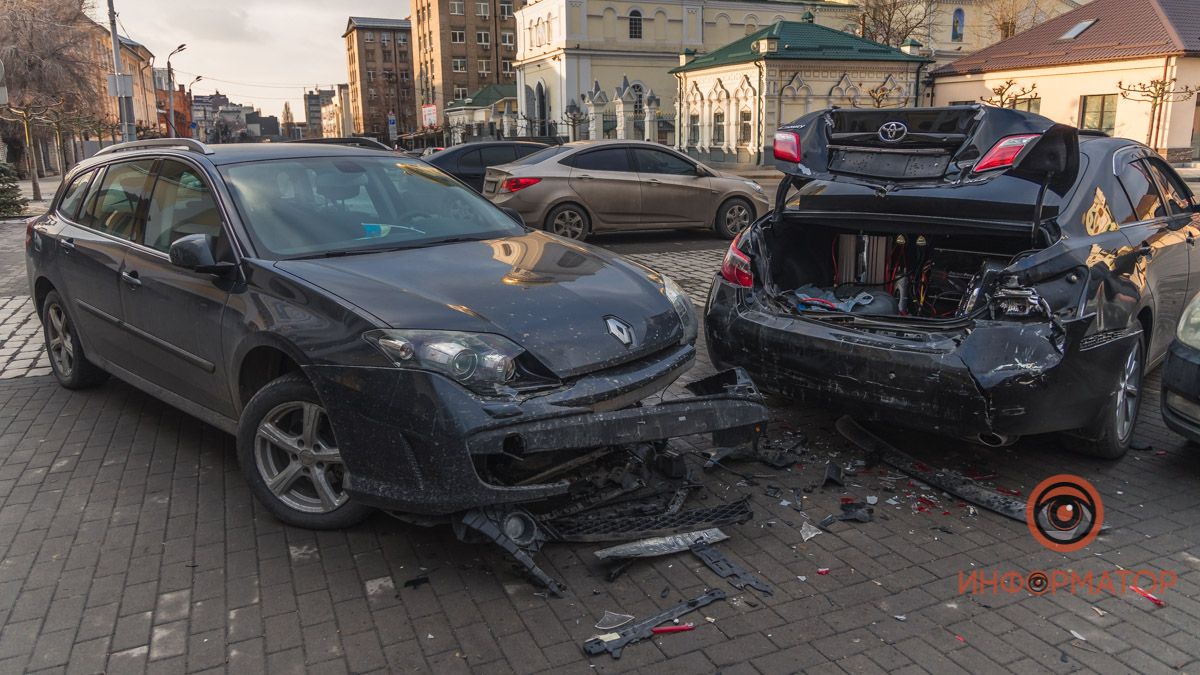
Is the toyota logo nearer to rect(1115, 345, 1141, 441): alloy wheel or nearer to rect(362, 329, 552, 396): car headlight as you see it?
rect(1115, 345, 1141, 441): alloy wheel

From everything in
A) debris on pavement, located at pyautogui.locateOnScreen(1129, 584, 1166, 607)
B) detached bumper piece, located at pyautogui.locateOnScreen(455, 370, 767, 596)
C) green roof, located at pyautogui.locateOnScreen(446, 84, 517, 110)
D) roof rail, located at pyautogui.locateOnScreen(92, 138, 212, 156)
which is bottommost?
debris on pavement, located at pyautogui.locateOnScreen(1129, 584, 1166, 607)

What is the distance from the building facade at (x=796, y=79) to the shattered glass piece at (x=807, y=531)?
34119 millimetres

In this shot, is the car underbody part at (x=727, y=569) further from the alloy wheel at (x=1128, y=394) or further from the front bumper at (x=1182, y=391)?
the front bumper at (x=1182, y=391)

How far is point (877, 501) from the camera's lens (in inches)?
167

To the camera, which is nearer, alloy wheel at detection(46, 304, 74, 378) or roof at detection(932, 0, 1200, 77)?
alloy wheel at detection(46, 304, 74, 378)

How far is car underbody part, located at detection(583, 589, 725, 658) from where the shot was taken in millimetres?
3033

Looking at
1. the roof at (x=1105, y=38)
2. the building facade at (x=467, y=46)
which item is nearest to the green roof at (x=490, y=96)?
the building facade at (x=467, y=46)

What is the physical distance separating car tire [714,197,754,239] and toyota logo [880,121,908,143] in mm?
9254

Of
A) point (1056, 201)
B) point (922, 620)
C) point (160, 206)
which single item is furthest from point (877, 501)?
point (160, 206)

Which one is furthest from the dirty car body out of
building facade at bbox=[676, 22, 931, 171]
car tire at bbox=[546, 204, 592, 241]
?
building facade at bbox=[676, 22, 931, 171]

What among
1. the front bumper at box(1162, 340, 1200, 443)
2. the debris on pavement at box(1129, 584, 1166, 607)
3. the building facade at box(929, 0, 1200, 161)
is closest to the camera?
the debris on pavement at box(1129, 584, 1166, 607)

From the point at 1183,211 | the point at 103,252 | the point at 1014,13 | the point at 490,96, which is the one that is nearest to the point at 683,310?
the point at 103,252

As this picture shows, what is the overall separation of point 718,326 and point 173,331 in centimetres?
298

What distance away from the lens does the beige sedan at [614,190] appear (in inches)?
504
